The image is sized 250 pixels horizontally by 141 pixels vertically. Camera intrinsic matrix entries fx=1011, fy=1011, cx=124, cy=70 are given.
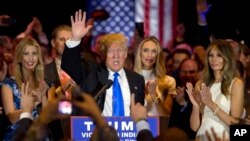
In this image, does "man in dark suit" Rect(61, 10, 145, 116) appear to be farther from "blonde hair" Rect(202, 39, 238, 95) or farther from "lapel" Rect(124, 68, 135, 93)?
"blonde hair" Rect(202, 39, 238, 95)

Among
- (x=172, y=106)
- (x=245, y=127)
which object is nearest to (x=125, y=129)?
(x=245, y=127)

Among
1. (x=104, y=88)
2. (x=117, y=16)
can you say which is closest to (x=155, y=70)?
(x=104, y=88)

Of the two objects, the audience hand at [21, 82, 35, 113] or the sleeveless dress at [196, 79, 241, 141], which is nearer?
the audience hand at [21, 82, 35, 113]

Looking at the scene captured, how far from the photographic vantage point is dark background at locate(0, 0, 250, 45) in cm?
1185

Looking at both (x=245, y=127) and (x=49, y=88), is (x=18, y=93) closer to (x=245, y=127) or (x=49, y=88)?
(x=49, y=88)

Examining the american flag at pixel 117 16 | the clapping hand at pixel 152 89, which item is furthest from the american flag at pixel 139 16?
the clapping hand at pixel 152 89

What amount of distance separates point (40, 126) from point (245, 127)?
2258mm

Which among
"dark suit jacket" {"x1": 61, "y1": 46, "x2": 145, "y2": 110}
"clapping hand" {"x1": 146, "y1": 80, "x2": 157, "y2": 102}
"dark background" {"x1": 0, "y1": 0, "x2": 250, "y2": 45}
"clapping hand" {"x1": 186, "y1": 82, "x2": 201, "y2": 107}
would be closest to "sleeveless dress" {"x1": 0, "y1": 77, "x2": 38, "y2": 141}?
"dark suit jacket" {"x1": 61, "y1": 46, "x2": 145, "y2": 110}

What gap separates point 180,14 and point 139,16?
37.3 inches

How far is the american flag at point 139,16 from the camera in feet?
37.7

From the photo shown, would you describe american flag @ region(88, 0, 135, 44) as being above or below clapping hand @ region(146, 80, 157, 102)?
above

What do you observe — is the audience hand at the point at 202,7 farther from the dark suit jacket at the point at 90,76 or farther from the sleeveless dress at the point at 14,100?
the sleeveless dress at the point at 14,100

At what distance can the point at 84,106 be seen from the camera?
4449 mm

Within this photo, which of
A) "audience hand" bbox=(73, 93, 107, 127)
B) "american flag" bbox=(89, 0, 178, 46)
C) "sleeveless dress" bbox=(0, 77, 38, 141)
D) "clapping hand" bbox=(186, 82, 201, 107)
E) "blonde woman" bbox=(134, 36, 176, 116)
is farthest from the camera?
"american flag" bbox=(89, 0, 178, 46)
